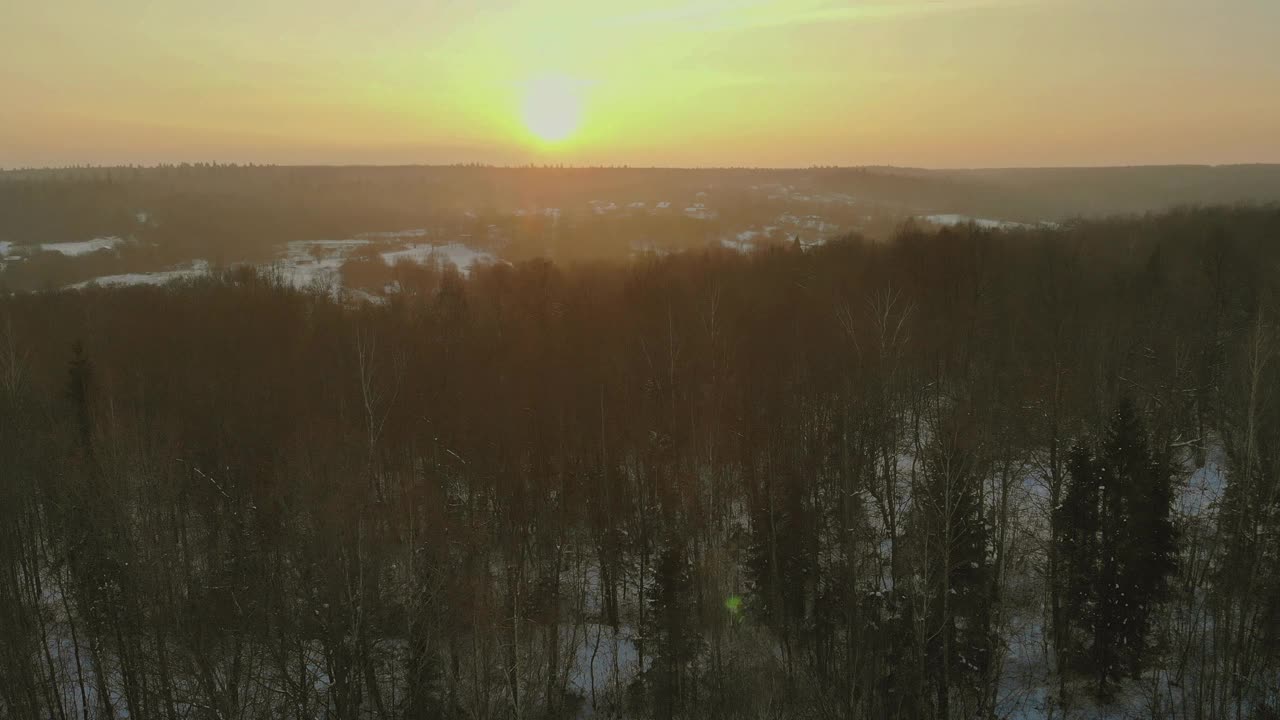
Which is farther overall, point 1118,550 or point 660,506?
point 660,506

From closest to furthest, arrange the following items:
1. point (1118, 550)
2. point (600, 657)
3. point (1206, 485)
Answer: point (1118, 550) < point (600, 657) < point (1206, 485)

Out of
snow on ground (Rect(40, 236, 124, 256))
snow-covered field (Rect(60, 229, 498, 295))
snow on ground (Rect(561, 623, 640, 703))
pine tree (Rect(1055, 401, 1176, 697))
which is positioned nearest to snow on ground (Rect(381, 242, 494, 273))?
snow-covered field (Rect(60, 229, 498, 295))

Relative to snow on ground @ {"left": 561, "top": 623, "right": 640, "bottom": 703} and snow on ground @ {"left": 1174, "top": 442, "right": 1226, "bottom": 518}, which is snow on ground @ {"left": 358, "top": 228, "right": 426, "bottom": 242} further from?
snow on ground @ {"left": 1174, "top": 442, "right": 1226, "bottom": 518}

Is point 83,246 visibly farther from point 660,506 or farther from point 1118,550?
point 1118,550

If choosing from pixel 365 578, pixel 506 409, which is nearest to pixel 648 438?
pixel 506 409

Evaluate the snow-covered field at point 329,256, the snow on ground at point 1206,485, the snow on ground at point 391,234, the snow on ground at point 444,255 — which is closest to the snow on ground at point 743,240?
the snow-covered field at point 329,256

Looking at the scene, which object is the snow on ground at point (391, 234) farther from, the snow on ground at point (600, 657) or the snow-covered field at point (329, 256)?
the snow on ground at point (600, 657)

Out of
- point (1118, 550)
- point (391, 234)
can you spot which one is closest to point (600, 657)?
point (1118, 550)

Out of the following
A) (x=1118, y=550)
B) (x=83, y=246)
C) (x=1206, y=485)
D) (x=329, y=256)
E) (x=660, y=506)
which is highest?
(x=83, y=246)
